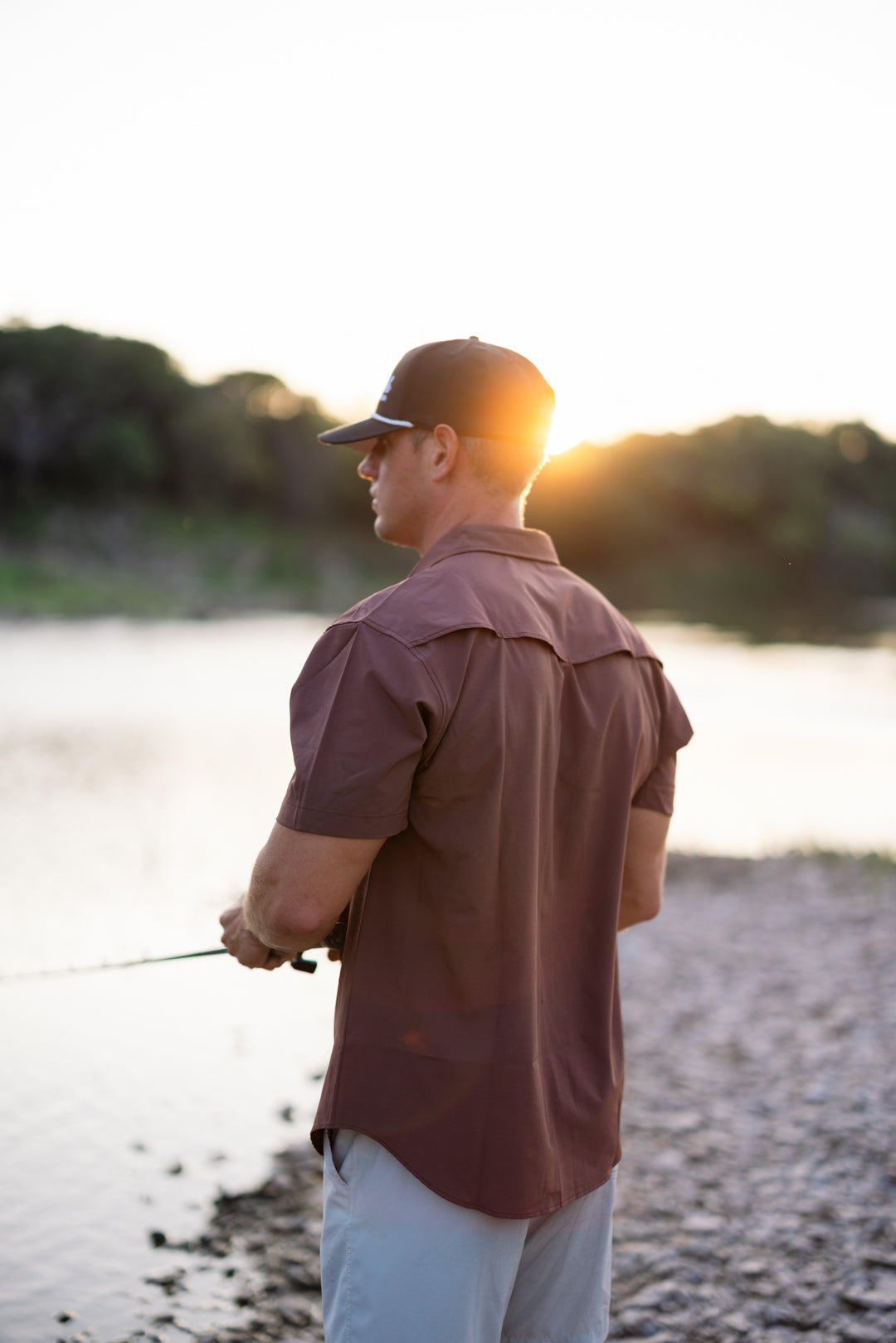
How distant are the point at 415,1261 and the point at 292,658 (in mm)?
26706

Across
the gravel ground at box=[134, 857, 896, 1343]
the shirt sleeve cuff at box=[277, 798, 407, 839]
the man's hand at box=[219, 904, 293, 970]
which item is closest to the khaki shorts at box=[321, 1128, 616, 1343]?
the man's hand at box=[219, 904, 293, 970]

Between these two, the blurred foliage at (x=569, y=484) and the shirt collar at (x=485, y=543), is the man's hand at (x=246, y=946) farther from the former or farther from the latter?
the blurred foliage at (x=569, y=484)

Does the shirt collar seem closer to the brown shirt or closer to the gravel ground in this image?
the brown shirt

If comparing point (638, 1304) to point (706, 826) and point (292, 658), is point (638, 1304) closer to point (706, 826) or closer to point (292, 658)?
point (706, 826)

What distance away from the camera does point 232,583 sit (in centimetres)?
3456

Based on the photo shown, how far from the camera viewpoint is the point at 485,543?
64.4 inches

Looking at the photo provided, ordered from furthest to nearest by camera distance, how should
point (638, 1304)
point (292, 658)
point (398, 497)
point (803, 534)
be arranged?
point (803, 534) → point (292, 658) → point (638, 1304) → point (398, 497)

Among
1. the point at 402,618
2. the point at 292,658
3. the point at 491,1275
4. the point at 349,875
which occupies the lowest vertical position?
the point at 292,658

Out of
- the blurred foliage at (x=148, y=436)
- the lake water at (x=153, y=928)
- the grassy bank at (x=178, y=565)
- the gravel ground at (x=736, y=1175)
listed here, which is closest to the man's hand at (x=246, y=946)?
the gravel ground at (x=736, y=1175)

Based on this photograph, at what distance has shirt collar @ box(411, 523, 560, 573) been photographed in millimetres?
1619

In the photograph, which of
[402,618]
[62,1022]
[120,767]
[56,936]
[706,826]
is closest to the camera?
[402,618]

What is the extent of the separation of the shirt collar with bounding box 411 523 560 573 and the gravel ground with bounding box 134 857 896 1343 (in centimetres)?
234

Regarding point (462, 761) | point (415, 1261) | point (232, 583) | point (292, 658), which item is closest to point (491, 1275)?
point (415, 1261)

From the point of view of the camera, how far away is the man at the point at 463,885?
1.44m
